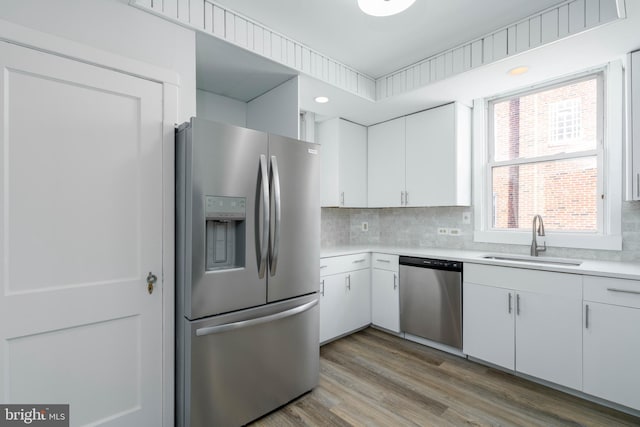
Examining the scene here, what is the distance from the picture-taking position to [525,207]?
9.50 ft

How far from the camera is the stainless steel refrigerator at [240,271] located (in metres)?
1.62

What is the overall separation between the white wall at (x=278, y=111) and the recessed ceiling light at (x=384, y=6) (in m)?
0.94

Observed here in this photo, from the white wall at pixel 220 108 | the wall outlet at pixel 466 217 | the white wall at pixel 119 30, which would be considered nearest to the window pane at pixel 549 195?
the wall outlet at pixel 466 217

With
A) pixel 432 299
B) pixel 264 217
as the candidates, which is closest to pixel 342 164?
pixel 432 299

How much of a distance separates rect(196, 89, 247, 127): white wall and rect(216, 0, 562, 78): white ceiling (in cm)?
89

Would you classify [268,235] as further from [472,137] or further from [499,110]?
[499,110]

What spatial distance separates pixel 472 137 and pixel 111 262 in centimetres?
326

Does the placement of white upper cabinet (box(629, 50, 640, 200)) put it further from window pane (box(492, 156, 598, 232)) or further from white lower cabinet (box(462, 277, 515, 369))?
white lower cabinet (box(462, 277, 515, 369))

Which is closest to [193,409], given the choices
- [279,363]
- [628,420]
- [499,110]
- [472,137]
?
[279,363]

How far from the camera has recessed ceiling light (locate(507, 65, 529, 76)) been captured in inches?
91.4

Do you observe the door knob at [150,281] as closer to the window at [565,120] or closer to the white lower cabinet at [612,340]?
the white lower cabinet at [612,340]

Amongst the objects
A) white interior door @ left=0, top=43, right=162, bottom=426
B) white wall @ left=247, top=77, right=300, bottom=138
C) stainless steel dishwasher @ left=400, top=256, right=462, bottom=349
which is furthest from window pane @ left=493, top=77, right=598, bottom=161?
white interior door @ left=0, top=43, right=162, bottom=426

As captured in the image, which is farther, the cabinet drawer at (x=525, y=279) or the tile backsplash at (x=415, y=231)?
the tile backsplash at (x=415, y=231)

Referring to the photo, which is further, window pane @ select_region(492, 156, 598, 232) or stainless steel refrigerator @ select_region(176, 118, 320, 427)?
window pane @ select_region(492, 156, 598, 232)
